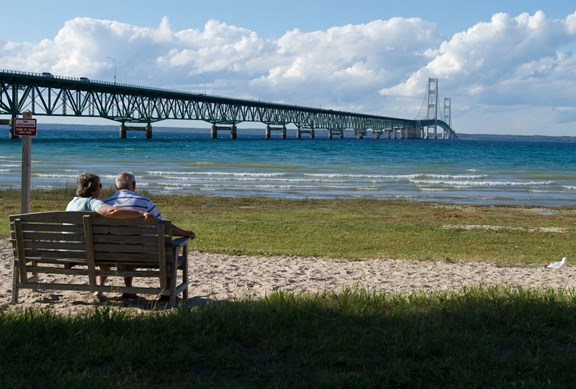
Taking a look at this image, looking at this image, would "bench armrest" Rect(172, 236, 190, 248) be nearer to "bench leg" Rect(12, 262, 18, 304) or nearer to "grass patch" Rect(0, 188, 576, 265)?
"bench leg" Rect(12, 262, 18, 304)

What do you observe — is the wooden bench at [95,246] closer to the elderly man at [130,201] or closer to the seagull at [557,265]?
the elderly man at [130,201]

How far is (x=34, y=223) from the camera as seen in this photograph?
19.8 ft

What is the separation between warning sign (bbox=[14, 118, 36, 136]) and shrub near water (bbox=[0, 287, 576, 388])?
2.76 metres

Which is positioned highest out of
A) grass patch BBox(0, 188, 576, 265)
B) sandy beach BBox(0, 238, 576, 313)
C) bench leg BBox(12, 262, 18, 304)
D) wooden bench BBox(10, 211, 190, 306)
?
wooden bench BBox(10, 211, 190, 306)

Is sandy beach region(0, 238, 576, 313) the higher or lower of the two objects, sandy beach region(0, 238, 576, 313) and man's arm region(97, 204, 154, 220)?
the lower

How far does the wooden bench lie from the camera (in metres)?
5.88

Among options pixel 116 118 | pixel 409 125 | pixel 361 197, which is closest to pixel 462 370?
pixel 361 197

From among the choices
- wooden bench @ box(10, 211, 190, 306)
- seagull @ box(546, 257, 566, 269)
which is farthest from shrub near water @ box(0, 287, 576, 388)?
seagull @ box(546, 257, 566, 269)

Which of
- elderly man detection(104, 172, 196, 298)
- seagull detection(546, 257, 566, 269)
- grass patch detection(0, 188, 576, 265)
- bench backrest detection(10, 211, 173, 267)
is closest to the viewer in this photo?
bench backrest detection(10, 211, 173, 267)

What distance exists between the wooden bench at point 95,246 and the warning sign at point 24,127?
5.28 feet

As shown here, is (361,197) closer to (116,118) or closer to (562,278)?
(562,278)

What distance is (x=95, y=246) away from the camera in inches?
235

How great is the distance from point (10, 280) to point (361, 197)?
17347 millimetres

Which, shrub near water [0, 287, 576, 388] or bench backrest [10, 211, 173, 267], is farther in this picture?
bench backrest [10, 211, 173, 267]
